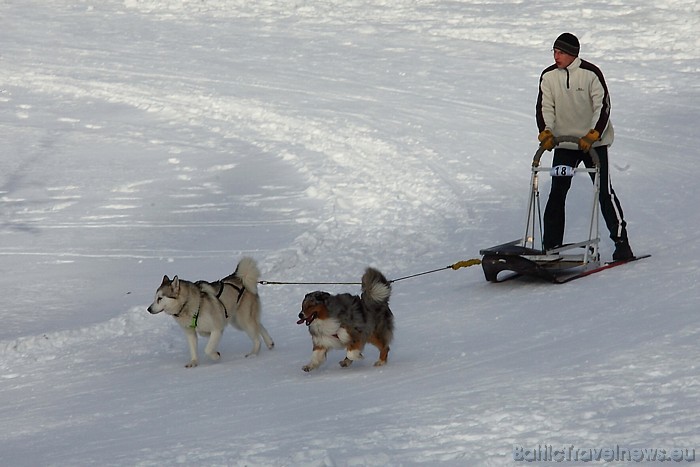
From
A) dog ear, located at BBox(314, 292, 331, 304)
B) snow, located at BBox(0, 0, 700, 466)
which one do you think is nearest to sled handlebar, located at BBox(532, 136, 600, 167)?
snow, located at BBox(0, 0, 700, 466)

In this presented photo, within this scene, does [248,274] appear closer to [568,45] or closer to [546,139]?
[546,139]

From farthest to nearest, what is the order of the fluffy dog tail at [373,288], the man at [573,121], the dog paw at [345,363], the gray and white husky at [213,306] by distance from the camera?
the man at [573,121], the gray and white husky at [213,306], the dog paw at [345,363], the fluffy dog tail at [373,288]

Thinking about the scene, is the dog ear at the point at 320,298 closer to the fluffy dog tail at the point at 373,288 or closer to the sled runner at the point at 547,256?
the fluffy dog tail at the point at 373,288

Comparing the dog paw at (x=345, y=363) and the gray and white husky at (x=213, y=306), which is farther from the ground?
the gray and white husky at (x=213, y=306)

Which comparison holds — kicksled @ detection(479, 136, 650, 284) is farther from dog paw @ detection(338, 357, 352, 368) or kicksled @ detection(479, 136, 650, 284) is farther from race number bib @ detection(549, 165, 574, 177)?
dog paw @ detection(338, 357, 352, 368)

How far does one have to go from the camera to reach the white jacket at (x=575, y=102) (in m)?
7.75

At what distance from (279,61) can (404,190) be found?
7107mm

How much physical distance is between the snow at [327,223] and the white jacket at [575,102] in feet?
3.73

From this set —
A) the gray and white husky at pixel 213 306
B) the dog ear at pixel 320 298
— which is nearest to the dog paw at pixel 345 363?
the dog ear at pixel 320 298

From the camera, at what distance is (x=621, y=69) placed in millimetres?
17094

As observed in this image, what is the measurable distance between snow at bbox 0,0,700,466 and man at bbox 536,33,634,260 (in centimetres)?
46

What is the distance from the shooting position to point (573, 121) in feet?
26.0

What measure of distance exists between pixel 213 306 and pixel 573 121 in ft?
10.1

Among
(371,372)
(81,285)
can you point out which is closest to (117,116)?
(81,285)
